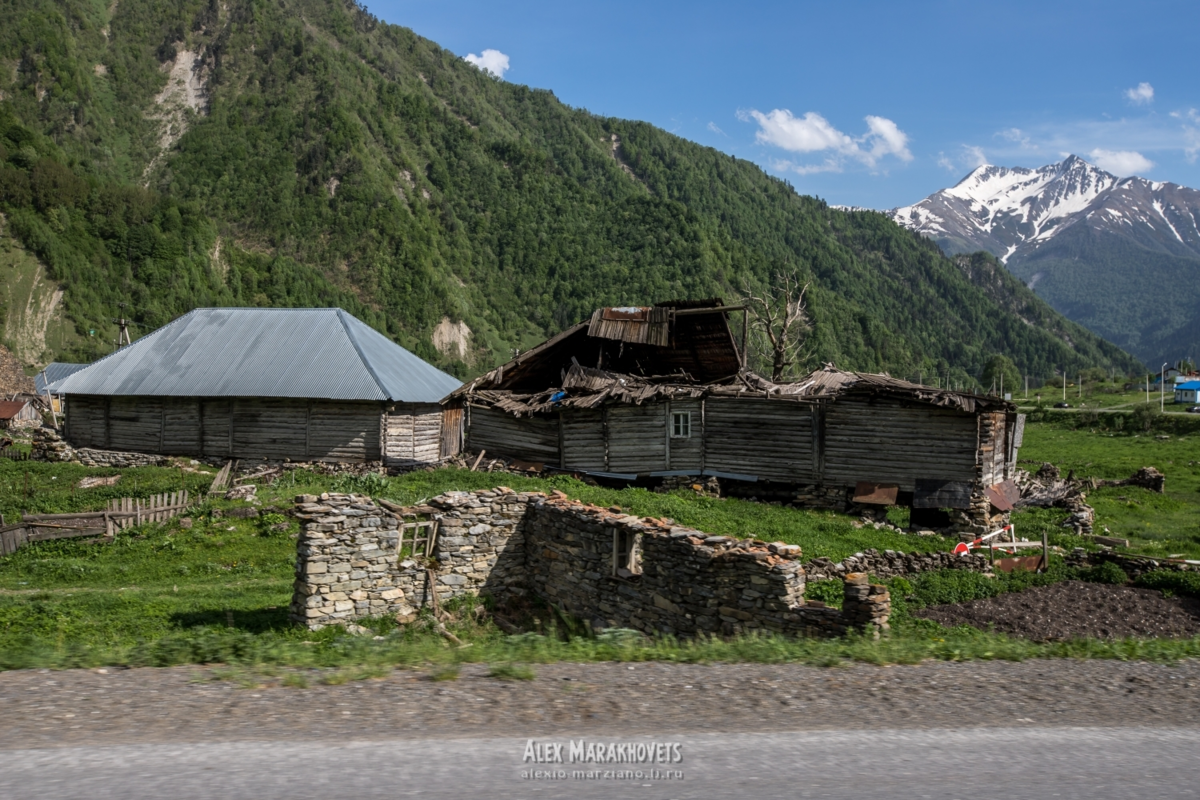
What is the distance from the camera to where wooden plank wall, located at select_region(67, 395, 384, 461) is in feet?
107

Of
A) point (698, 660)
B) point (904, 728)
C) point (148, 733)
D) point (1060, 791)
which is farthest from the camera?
point (698, 660)

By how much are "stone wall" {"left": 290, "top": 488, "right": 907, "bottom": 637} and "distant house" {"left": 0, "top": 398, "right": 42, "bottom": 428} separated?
54.7 meters

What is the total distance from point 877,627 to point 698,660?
3.59 meters

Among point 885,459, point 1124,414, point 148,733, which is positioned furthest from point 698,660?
point 1124,414

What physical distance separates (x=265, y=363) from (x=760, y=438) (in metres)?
20.9

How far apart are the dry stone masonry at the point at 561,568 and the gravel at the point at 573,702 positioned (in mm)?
3295

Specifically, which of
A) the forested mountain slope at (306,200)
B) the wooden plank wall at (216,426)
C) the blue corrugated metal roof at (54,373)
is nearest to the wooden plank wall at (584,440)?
the wooden plank wall at (216,426)

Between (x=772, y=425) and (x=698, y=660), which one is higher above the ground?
(x=772, y=425)

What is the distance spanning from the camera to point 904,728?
20.3ft

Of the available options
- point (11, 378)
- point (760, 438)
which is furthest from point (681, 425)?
point (11, 378)

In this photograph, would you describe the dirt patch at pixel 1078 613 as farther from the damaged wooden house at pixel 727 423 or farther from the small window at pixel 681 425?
the small window at pixel 681 425

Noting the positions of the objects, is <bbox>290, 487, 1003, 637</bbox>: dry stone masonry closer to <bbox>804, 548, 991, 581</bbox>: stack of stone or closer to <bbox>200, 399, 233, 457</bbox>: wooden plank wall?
<bbox>804, 548, 991, 581</bbox>: stack of stone

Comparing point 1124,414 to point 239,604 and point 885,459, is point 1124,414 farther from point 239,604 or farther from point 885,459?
point 239,604

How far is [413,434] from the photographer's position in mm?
33719
